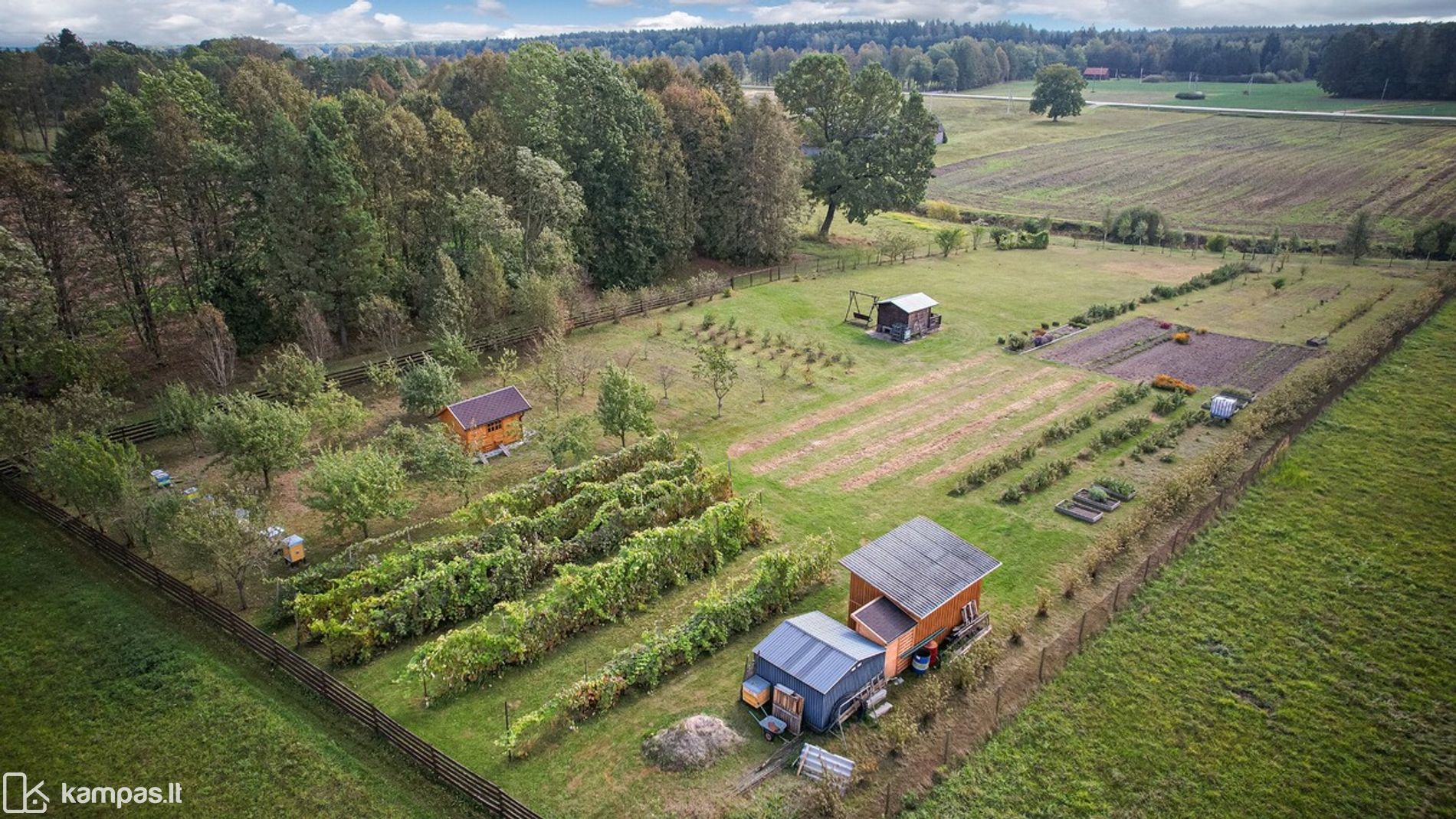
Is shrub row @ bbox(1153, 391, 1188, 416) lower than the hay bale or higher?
higher

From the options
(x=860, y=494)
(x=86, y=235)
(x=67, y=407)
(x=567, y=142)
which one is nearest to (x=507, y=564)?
(x=860, y=494)

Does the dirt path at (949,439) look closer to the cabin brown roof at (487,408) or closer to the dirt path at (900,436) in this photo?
the dirt path at (900,436)

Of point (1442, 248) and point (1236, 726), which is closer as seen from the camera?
point (1236, 726)

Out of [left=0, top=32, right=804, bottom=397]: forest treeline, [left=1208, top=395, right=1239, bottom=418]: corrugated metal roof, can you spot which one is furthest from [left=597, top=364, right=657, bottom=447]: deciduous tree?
[left=1208, top=395, right=1239, bottom=418]: corrugated metal roof

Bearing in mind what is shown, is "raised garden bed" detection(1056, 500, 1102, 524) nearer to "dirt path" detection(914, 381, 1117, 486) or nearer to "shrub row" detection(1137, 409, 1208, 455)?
"dirt path" detection(914, 381, 1117, 486)

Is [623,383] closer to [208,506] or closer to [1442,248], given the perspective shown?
[208,506]

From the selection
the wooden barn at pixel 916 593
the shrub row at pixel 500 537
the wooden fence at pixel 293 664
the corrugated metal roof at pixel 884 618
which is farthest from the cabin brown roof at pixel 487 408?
the corrugated metal roof at pixel 884 618

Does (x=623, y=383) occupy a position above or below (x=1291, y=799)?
above
